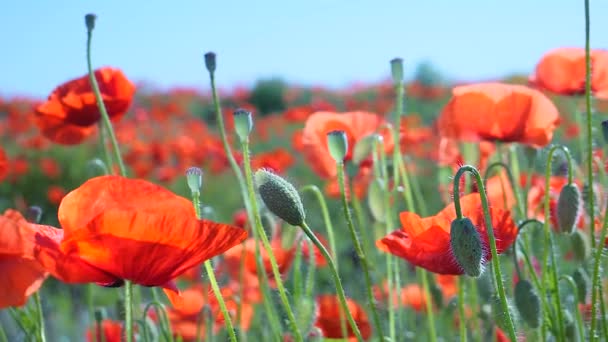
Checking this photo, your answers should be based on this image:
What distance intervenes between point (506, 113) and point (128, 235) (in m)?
0.79

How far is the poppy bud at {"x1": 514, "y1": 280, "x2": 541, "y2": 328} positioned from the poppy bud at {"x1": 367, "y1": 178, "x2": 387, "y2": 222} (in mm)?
312

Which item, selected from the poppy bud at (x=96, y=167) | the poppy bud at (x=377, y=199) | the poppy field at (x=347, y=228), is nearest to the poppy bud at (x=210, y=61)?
the poppy field at (x=347, y=228)

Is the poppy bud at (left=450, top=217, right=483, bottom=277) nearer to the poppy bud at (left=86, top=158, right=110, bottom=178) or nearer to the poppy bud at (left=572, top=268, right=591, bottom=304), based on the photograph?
the poppy bud at (left=572, top=268, right=591, bottom=304)

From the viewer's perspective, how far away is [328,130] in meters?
1.57

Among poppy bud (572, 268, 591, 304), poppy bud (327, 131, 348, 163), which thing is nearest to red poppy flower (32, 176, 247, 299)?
poppy bud (327, 131, 348, 163)

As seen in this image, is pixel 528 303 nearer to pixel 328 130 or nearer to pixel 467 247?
pixel 467 247

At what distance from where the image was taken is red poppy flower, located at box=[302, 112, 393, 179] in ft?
5.19

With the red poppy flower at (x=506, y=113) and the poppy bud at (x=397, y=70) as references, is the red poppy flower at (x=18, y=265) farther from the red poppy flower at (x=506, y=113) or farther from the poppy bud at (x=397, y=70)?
the red poppy flower at (x=506, y=113)

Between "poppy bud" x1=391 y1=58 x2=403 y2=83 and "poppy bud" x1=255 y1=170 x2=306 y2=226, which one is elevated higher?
"poppy bud" x1=391 y1=58 x2=403 y2=83

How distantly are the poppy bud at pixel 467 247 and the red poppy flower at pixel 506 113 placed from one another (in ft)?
1.90

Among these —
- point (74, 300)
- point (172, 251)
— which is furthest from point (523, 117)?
point (74, 300)

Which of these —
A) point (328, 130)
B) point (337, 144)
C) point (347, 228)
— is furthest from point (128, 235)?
point (347, 228)

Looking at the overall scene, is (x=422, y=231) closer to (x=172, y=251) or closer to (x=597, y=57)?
(x=172, y=251)

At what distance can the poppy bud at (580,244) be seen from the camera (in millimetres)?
1312
